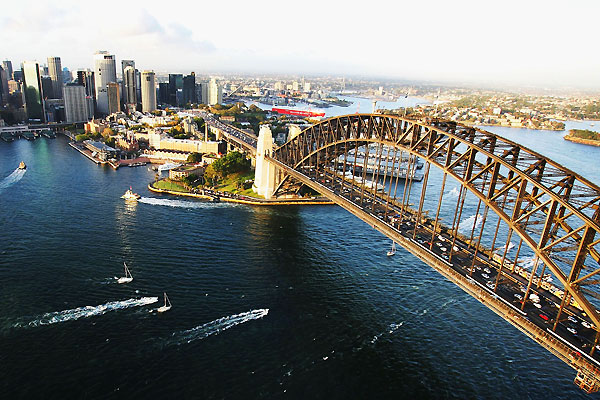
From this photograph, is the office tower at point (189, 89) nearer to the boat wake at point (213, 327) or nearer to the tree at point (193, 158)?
the tree at point (193, 158)

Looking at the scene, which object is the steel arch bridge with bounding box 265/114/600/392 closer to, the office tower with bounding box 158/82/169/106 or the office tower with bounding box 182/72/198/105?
the office tower with bounding box 182/72/198/105

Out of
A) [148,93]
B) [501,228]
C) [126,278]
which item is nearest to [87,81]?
[148,93]

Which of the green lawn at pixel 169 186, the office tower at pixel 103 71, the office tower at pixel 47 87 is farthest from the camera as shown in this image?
the office tower at pixel 103 71

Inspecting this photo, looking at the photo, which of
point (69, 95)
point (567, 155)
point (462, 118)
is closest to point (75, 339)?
point (567, 155)

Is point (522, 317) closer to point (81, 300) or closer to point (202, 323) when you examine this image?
point (202, 323)

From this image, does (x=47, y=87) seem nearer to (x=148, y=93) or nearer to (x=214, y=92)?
(x=148, y=93)

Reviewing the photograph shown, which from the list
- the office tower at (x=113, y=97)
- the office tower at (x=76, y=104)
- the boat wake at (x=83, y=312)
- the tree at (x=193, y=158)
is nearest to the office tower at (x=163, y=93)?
the office tower at (x=113, y=97)
